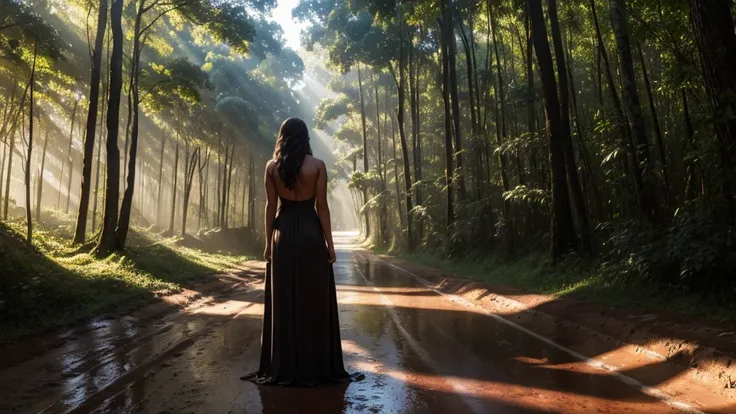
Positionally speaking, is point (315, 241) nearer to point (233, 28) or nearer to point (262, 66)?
point (233, 28)

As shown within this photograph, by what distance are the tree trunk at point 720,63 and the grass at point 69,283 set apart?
9171 millimetres

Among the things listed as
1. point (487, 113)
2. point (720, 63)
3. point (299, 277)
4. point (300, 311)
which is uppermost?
point (487, 113)

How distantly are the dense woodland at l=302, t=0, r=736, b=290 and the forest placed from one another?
0.14 ft

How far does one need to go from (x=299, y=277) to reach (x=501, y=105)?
15129 mm

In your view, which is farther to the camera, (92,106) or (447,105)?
(447,105)

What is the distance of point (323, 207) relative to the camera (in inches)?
186

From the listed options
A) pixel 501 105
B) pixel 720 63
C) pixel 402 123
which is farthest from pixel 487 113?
pixel 720 63

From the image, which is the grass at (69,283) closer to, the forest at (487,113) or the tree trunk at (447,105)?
the forest at (487,113)

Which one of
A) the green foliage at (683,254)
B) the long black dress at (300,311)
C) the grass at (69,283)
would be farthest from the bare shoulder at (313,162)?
the green foliage at (683,254)

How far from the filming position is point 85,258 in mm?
13930

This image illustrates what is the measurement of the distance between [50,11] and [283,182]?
2047cm

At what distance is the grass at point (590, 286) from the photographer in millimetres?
7188

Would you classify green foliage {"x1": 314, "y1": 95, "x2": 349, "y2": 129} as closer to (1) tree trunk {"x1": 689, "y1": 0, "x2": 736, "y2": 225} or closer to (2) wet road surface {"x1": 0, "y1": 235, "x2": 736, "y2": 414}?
(2) wet road surface {"x1": 0, "y1": 235, "x2": 736, "y2": 414}

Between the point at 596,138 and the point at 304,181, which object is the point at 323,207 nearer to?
the point at 304,181
